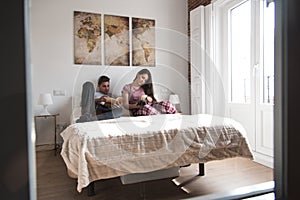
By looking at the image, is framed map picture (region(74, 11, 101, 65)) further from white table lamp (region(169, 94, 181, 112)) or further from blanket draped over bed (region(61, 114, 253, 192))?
blanket draped over bed (region(61, 114, 253, 192))

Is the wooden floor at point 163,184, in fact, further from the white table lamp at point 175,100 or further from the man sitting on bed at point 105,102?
the white table lamp at point 175,100

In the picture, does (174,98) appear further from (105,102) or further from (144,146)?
(144,146)

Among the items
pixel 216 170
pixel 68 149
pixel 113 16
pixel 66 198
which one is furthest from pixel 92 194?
pixel 113 16

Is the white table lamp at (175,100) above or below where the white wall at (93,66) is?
below

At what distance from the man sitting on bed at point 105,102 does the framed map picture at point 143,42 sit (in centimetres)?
59

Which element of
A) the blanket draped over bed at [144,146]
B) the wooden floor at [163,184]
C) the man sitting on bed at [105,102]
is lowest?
the wooden floor at [163,184]

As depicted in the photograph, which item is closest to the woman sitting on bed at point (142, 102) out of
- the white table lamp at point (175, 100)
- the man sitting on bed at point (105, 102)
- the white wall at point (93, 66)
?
the man sitting on bed at point (105, 102)

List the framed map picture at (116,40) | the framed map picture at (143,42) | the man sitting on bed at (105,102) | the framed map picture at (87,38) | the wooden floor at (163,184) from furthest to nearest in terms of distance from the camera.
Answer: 1. the framed map picture at (143,42)
2. the framed map picture at (116,40)
3. the framed map picture at (87,38)
4. the man sitting on bed at (105,102)
5. the wooden floor at (163,184)

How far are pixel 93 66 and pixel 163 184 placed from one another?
2.11 metres

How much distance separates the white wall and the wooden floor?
1110mm

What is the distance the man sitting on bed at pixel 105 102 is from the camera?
8.73 feet

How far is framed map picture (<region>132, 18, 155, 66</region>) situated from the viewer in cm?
350

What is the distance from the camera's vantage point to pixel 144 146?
4.76 feet

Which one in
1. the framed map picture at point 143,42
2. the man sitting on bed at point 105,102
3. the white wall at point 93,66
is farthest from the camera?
the framed map picture at point 143,42
